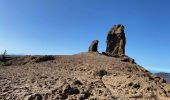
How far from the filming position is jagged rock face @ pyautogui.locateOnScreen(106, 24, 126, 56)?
210ft

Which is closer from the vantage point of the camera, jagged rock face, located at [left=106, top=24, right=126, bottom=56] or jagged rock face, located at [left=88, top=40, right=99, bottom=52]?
jagged rock face, located at [left=88, top=40, right=99, bottom=52]

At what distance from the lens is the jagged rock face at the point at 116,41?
64.1 m

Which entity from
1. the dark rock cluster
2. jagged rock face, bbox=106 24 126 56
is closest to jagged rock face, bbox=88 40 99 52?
the dark rock cluster

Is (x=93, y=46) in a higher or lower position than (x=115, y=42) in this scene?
lower

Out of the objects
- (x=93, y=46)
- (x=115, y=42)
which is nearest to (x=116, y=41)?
(x=115, y=42)

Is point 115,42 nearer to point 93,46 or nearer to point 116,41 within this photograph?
point 116,41

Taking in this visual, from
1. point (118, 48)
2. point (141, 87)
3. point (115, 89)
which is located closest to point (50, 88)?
point (115, 89)

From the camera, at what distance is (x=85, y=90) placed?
812 inches

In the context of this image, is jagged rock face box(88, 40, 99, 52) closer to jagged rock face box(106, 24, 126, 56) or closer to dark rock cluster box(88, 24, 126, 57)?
dark rock cluster box(88, 24, 126, 57)

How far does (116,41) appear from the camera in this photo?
218ft

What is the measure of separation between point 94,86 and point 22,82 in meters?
5.99

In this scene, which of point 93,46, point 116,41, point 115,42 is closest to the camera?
point 93,46

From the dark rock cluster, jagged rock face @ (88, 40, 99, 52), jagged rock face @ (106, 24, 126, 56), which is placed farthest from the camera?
jagged rock face @ (106, 24, 126, 56)

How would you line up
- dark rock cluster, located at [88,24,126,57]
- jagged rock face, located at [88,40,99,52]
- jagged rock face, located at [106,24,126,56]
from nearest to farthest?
1. jagged rock face, located at [88,40,99,52]
2. dark rock cluster, located at [88,24,126,57]
3. jagged rock face, located at [106,24,126,56]
